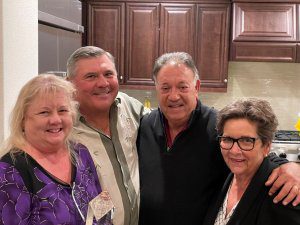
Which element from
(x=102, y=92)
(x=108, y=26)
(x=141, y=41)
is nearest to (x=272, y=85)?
(x=141, y=41)

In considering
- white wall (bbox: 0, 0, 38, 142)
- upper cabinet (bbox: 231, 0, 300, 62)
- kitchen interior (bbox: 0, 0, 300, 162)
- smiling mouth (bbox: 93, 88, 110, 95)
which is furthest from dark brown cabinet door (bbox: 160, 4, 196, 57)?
smiling mouth (bbox: 93, 88, 110, 95)

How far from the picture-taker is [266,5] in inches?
143

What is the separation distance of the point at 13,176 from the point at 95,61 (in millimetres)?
668

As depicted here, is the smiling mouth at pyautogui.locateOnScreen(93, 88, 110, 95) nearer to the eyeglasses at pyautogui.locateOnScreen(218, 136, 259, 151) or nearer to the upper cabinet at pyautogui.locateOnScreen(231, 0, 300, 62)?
the eyeglasses at pyautogui.locateOnScreen(218, 136, 259, 151)

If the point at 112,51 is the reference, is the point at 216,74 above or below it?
below

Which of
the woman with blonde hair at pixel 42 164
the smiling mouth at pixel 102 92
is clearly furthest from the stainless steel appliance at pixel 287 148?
the woman with blonde hair at pixel 42 164

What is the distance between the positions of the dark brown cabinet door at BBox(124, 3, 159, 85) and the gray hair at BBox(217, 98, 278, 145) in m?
2.56

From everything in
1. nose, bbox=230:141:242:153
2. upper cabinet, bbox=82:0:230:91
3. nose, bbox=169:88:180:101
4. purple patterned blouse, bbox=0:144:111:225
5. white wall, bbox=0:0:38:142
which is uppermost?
upper cabinet, bbox=82:0:230:91

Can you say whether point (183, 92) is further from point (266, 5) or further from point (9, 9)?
point (266, 5)

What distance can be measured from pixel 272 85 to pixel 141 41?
1.57 m

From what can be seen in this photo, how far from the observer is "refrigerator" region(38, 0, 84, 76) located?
82.3 inches

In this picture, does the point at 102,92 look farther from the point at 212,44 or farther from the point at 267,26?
the point at 267,26

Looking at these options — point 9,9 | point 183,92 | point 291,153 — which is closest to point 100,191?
point 183,92

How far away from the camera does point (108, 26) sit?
383cm
